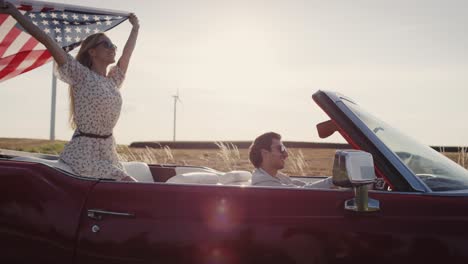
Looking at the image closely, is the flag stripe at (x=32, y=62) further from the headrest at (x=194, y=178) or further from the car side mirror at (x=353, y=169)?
the car side mirror at (x=353, y=169)

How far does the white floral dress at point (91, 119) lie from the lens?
12.6 ft

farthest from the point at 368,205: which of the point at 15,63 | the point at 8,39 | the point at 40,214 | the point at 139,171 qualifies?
the point at 15,63

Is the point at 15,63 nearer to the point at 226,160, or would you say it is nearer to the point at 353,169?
the point at 226,160

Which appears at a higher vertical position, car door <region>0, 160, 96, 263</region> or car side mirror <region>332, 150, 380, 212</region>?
car side mirror <region>332, 150, 380, 212</region>

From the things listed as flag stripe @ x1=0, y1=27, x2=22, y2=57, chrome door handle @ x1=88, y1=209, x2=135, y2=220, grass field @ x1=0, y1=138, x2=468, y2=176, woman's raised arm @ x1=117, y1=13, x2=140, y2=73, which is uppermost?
flag stripe @ x1=0, y1=27, x2=22, y2=57

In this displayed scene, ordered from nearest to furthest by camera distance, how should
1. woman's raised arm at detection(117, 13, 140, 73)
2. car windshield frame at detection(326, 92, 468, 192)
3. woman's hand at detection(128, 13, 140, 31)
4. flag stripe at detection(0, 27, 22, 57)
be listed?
car windshield frame at detection(326, 92, 468, 192) < woman's raised arm at detection(117, 13, 140, 73) < woman's hand at detection(128, 13, 140, 31) < flag stripe at detection(0, 27, 22, 57)

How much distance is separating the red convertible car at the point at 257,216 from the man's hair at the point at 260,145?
3.27ft

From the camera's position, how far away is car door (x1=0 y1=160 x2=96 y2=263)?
3.01 metres

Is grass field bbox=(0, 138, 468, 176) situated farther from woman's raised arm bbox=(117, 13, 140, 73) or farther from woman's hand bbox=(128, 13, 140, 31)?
woman's hand bbox=(128, 13, 140, 31)

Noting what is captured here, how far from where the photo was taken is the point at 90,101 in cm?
406

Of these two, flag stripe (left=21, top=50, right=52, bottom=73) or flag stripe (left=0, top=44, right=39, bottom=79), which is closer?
flag stripe (left=0, top=44, right=39, bottom=79)

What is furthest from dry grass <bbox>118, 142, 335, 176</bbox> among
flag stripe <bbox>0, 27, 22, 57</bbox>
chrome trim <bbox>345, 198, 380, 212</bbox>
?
chrome trim <bbox>345, 198, 380, 212</bbox>

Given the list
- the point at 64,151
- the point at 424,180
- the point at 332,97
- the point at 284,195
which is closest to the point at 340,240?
the point at 284,195

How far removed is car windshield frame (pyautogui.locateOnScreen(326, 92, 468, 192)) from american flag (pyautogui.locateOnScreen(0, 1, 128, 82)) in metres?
3.46
